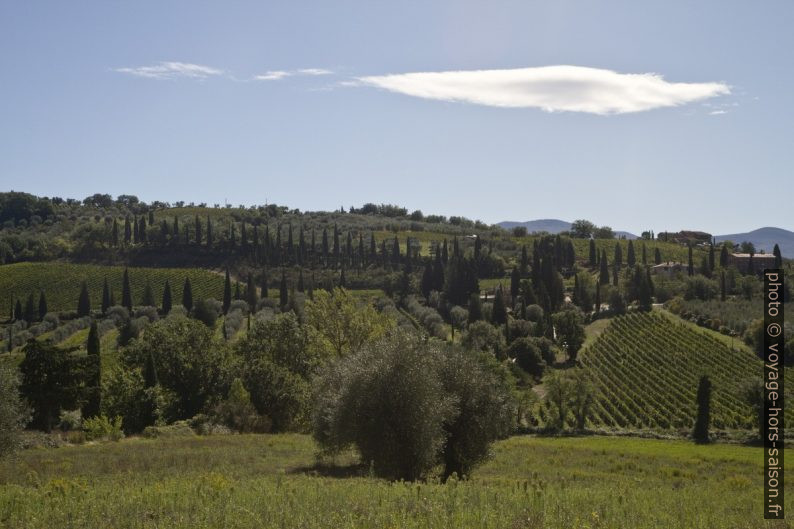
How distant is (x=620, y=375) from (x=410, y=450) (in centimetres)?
7090

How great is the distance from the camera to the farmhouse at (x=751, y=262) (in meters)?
160

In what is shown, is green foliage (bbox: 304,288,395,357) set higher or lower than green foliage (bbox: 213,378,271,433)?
higher

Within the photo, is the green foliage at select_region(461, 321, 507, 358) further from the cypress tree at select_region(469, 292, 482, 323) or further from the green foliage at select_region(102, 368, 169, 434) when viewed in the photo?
the green foliage at select_region(102, 368, 169, 434)

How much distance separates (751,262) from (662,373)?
A: 89.9 meters

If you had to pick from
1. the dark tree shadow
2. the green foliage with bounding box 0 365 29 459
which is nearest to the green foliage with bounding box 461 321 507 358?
the dark tree shadow

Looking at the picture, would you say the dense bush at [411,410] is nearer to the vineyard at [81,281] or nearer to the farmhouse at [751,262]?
the vineyard at [81,281]

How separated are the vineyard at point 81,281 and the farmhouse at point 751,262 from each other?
Result: 121 m

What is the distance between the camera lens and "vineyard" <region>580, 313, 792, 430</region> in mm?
71125

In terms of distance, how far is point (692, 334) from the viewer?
338 ft

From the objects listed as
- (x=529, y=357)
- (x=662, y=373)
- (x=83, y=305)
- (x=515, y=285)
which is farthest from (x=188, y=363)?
(x=515, y=285)

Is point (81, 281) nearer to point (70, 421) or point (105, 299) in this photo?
point (105, 299)

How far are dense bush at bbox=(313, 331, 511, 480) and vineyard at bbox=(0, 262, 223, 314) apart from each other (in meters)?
115

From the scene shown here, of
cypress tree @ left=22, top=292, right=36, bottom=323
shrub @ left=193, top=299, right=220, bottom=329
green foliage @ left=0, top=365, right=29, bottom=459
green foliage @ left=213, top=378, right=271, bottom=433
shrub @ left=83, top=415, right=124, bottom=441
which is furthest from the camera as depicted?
cypress tree @ left=22, top=292, right=36, bottom=323

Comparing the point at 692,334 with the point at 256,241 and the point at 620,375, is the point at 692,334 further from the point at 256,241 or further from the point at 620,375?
the point at 256,241
